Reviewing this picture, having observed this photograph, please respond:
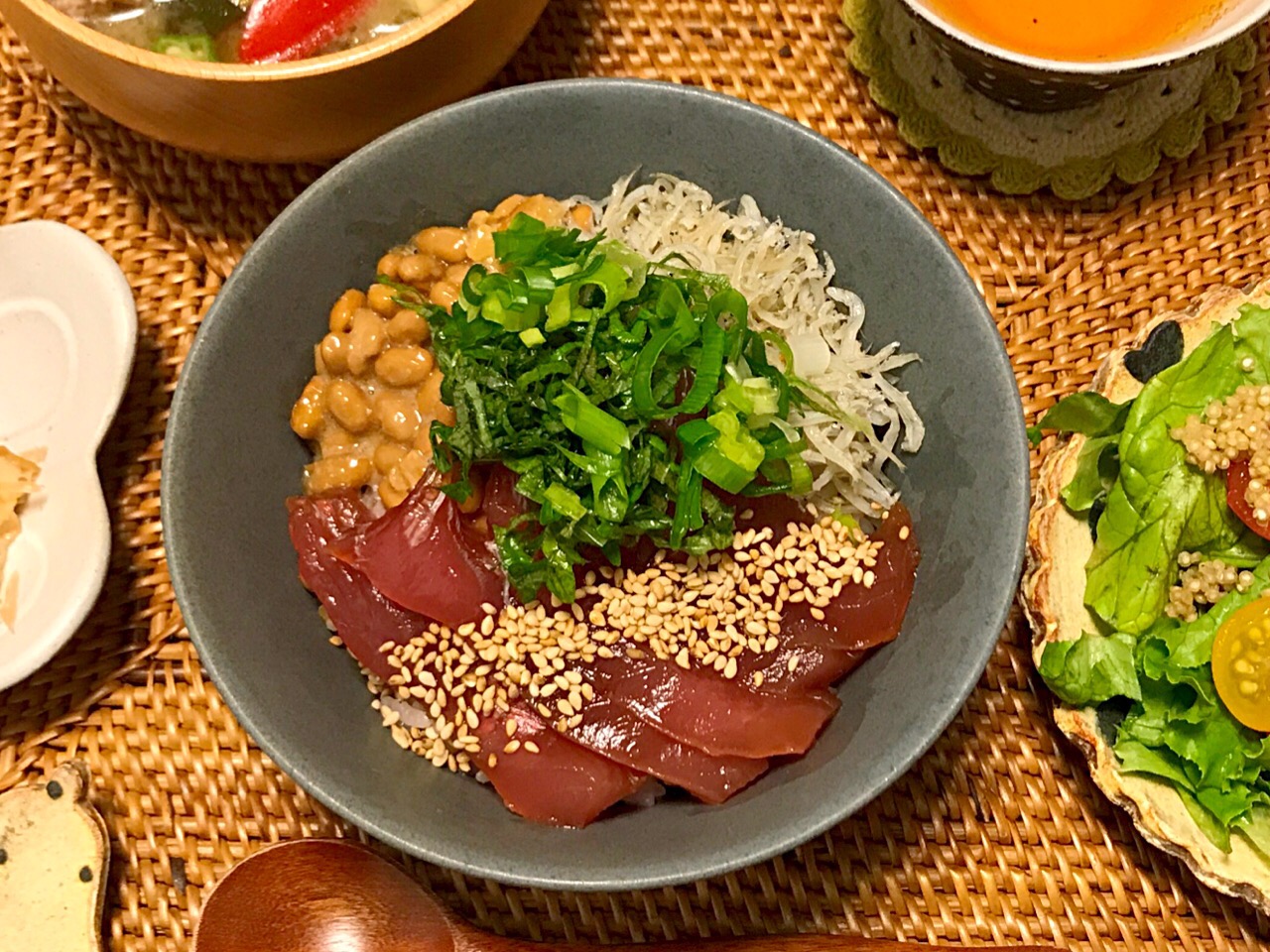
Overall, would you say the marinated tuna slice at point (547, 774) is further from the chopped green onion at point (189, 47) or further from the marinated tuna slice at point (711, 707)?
the chopped green onion at point (189, 47)

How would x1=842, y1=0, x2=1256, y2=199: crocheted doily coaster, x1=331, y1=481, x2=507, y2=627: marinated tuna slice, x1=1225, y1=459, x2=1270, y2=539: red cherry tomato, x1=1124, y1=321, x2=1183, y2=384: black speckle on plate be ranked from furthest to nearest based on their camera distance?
x1=842, y1=0, x2=1256, y2=199: crocheted doily coaster, x1=1124, y1=321, x2=1183, y2=384: black speckle on plate, x1=1225, y1=459, x2=1270, y2=539: red cherry tomato, x1=331, y1=481, x2=507, y2=627: marinated tuna slice

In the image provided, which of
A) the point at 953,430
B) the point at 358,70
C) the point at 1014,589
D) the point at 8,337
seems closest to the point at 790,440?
the point at 953,430

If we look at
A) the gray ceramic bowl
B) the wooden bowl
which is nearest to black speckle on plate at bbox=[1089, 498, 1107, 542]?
the gray ceramic bowl

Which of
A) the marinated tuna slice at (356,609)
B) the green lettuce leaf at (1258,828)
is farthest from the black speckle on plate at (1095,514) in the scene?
the marinated tuna slice at (356,609)

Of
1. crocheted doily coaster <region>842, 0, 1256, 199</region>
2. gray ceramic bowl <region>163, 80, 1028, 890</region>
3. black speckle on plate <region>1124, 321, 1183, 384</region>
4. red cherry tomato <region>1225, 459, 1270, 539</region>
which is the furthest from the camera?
crocheted doily coaster <region>842, 0, 1256, 199</region>

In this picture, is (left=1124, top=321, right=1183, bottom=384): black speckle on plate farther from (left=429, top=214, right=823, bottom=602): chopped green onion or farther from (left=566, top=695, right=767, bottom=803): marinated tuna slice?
(left=566, top=695, right=767, bottom=803): marinated tuna slice

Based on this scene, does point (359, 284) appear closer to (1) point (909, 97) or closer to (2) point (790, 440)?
(2) point (790, 440)
